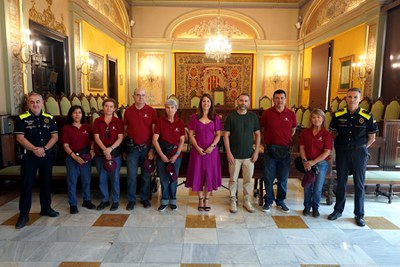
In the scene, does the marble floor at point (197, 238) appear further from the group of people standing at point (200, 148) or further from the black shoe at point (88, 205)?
the group of people standing at point (200, 148)

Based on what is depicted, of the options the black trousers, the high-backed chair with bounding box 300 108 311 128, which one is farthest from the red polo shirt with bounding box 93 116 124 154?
the high-backed chair with bounding box 300 108 311 128

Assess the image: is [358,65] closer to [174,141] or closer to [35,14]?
[174,141]

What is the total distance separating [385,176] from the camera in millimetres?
3924

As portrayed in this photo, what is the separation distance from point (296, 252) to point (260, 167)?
1469mm

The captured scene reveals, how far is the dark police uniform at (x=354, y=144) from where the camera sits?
315cm

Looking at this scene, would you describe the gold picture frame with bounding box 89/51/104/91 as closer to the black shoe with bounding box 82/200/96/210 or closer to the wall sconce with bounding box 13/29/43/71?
the wall sconce with bounding box 13/29/43/71

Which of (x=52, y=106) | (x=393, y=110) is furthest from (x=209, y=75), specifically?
(x=52, y=106)

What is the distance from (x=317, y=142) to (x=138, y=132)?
6.70 feet

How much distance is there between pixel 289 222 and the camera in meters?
3.30

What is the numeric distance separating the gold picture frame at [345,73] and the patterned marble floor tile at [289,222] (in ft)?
18.3

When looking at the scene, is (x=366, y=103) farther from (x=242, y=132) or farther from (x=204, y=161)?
(x=204, y=161)

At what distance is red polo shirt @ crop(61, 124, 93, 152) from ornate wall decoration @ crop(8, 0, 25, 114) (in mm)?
1848

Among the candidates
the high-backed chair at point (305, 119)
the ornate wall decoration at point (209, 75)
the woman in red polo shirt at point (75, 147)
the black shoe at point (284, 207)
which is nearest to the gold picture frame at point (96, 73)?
the ornate wall decoration at point (209, 75)

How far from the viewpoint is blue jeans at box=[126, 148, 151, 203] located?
356 centimetres
